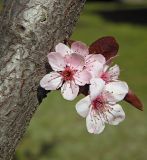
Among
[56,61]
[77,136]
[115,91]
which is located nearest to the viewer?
[56,61]

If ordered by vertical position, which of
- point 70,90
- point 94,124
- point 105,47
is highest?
point 105,47

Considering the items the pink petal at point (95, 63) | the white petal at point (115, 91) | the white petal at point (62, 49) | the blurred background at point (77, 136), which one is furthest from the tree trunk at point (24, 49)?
the blurred background at point (77, 136)

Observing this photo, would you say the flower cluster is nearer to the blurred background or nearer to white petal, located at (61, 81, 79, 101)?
white petal, located at (61, 81, 79, 101)

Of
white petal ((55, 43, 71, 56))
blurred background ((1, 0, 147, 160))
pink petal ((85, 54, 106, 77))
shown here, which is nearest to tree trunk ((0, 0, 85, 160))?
white petal ((55, 43, 71, 56))

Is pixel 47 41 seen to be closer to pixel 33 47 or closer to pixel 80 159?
pixel 33 47

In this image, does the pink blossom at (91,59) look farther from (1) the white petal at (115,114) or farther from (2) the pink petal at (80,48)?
(1) the white petal at (115,114)

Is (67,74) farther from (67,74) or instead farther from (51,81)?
(51,81)

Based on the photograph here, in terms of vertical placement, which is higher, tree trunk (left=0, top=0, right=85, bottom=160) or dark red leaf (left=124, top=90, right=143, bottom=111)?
tree trunk (left=0, top=0, right=85, bottom=160)

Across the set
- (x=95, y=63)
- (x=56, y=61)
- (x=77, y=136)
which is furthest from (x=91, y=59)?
(x=77, y=136)
